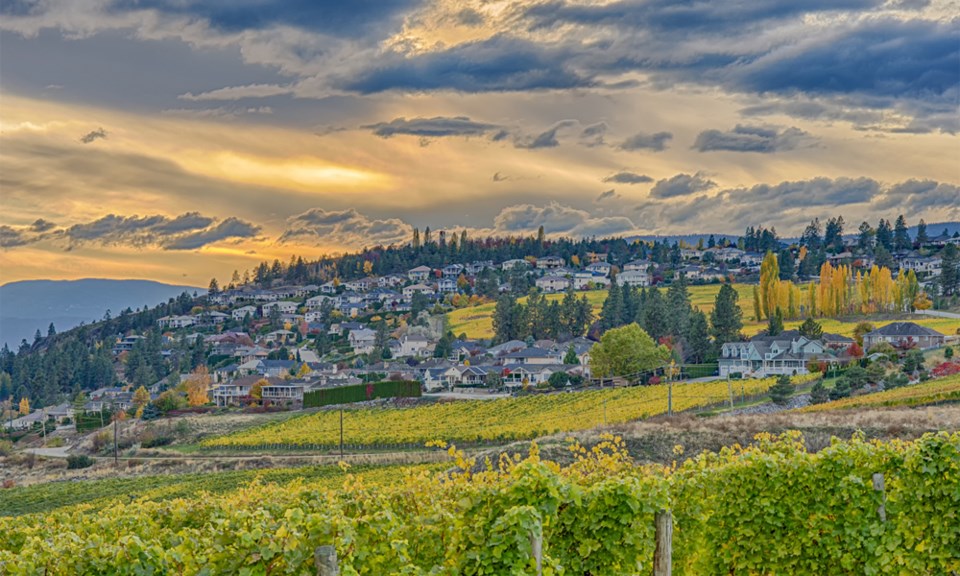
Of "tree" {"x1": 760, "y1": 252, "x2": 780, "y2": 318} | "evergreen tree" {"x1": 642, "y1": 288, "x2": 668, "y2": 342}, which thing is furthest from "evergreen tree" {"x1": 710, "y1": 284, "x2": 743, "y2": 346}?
"tree" {"x1": 760, "y1": 252, "x2": 780, "y2": 318}

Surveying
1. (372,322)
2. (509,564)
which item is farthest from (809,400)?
(372,322)

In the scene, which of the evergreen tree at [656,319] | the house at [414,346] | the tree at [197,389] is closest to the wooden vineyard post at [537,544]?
the evergreen tree at [656,319]

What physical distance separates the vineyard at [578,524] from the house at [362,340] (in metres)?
121

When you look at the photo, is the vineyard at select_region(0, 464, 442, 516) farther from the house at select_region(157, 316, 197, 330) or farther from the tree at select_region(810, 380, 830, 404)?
the house at select_region(157, 316, 197, 330)

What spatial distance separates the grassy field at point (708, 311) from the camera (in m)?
93.9

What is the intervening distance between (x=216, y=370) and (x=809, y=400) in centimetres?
9342

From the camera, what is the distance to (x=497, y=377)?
303 feet

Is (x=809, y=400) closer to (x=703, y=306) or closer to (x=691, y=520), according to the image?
(x=691, y=520)

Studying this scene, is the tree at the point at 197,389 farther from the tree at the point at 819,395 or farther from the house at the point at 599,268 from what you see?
the house at the point at 599,268

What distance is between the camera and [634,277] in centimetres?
16562

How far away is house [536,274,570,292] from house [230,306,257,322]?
60.5 m

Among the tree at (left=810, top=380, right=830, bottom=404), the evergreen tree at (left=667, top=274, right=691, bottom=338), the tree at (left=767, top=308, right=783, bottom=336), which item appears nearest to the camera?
the tree at (left=810, top=380, right=830, bottom=404)

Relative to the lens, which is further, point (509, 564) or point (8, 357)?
point (8, 357)

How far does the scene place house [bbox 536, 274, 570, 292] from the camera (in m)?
169
